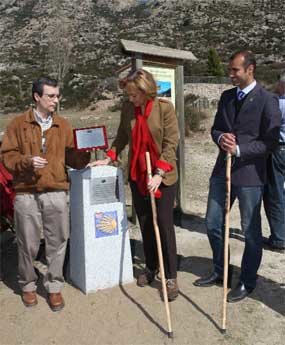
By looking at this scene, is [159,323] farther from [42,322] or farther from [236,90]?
[236,90]

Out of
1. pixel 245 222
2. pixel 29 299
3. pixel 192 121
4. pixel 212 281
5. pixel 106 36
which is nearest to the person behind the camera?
pixel 245 222

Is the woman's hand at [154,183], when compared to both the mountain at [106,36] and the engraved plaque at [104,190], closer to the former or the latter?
the engraved plaque at [104,190]

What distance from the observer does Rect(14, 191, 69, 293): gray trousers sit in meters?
3.60

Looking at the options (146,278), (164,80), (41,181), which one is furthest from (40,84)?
(164,80)

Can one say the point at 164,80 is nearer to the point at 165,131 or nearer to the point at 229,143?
the point at 165,131

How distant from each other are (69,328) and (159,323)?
0.65m

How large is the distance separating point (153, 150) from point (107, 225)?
75 centimetres

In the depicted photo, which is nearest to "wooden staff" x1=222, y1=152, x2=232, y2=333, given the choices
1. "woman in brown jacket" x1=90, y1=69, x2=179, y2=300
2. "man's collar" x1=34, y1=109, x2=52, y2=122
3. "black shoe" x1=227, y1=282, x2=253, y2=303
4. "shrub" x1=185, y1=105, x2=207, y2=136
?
"black shoe" x1=227, y1=282, x2=253, y2=303

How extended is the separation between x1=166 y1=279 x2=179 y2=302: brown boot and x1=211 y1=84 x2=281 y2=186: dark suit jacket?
3.12 feet

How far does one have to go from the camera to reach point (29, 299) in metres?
3.77

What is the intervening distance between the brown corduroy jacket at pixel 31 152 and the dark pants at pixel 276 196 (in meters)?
2.39

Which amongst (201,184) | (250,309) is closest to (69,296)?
(250,309)

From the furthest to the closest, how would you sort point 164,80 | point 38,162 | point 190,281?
1. point 164,80
2. point 190,281
3. point 38,162

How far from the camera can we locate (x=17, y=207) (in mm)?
3600
